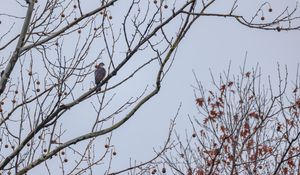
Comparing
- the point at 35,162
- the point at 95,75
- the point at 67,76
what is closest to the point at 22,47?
the point at 67,76

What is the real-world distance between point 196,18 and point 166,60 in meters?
0.40

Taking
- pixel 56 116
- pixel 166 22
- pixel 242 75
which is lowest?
pixel 56 116

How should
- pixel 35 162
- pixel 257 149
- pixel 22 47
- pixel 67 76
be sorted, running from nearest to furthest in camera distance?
pixel 35 162
pixel 22 47
pixel 67 76
pixel 257 149

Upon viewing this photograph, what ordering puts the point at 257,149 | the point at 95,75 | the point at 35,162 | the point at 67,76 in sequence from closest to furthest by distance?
the point at 35,162 < the point at 67,76 < the point at 95,75 < the point at 257,149

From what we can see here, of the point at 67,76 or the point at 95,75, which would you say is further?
the point at 95,75

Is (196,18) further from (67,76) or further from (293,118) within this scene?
(293,118)

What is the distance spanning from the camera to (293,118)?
8117 mm

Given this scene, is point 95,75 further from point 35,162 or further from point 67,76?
point 35,162

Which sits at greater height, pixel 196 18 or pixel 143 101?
pixel 196 18

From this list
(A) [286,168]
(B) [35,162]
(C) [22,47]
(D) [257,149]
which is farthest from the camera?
(A) [286,168]

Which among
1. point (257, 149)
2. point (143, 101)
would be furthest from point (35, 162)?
point (257, 149)

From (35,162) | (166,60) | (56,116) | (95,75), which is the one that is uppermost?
(95,75)

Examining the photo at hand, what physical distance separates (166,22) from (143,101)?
0.64 meters

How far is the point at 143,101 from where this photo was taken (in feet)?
12.5
